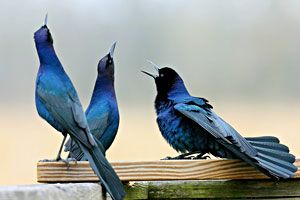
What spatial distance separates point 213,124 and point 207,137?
108 mm

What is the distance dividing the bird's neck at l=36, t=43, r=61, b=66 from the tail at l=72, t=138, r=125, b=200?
1.65 feet

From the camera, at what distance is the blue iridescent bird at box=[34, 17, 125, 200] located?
7.69 feet

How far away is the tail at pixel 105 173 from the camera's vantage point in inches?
80.9

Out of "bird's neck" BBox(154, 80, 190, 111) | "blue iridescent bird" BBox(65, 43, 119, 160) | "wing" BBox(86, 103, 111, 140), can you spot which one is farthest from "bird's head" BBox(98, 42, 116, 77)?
"bird's neck" BBox(154, 80, 190, 111)

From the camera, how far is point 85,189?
1.70 metres

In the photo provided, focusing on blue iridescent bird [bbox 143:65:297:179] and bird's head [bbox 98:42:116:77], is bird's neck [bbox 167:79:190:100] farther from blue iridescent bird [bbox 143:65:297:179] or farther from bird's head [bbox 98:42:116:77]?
bird's head [bbox 98:42:116:77]

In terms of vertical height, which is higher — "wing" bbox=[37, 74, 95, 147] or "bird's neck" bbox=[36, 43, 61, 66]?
"bird's neck" bbox=[36, 43, 61, 66]

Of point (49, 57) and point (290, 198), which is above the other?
point (49, 57)

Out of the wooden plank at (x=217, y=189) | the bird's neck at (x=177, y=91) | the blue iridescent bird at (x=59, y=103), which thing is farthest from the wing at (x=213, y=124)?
the blue iridescent bird at (x=59, y=103)

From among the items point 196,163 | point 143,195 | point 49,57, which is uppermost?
point 49,57

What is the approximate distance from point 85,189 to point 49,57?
109 centimetres

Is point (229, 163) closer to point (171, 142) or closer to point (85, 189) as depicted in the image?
point (171, 142)

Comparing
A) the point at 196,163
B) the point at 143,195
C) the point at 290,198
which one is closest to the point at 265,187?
the point at 290,198

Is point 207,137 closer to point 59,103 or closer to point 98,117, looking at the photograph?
point 98,117
